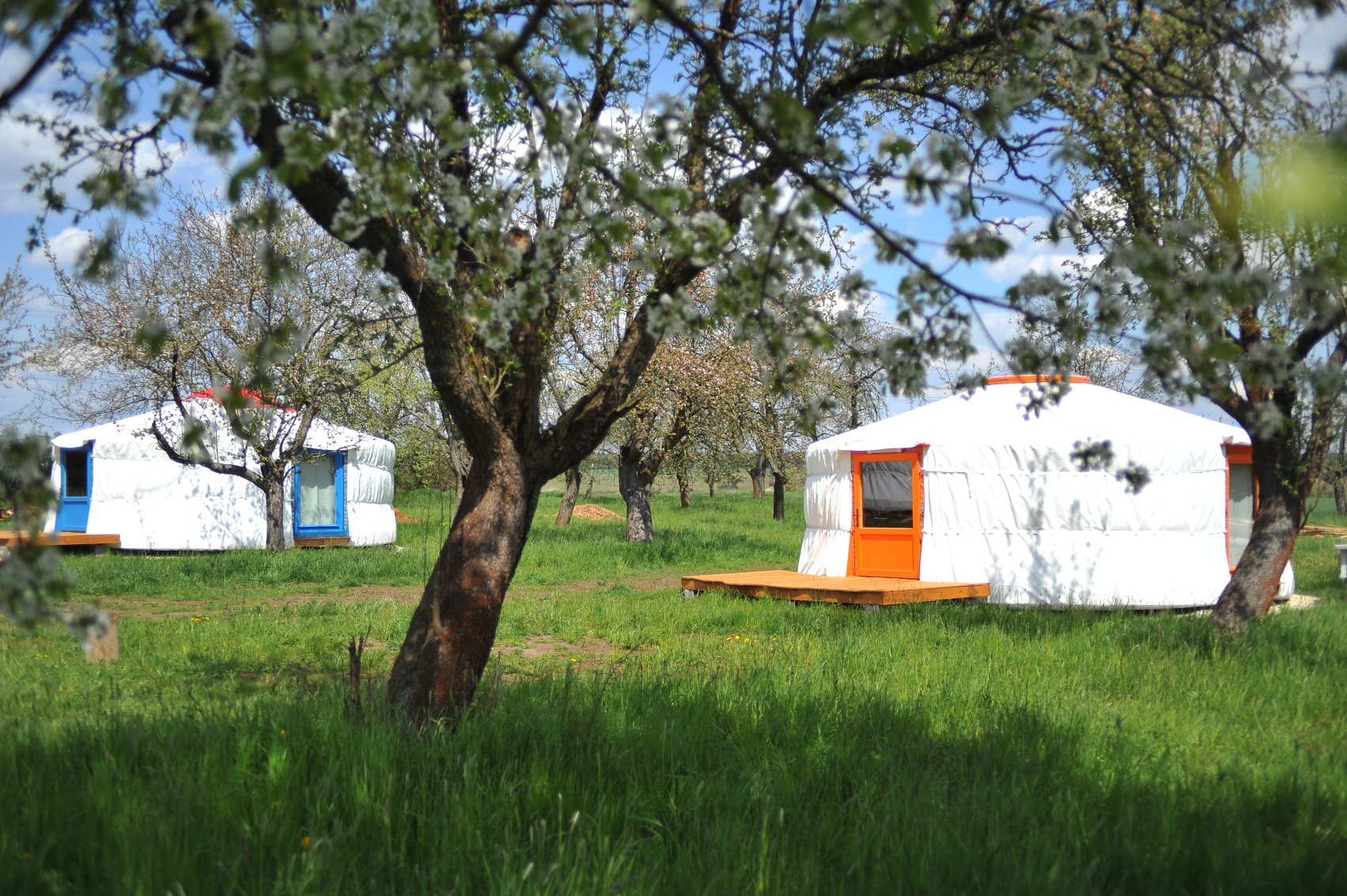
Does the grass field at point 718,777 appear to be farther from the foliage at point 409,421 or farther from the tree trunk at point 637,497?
the foliage at point 409,421

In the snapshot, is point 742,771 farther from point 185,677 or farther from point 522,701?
point 185,677

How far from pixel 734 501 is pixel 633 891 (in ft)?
125

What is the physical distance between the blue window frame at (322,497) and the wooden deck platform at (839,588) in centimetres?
949

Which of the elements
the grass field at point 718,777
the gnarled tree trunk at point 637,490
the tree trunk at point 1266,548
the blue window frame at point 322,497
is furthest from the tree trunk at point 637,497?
the tree trunk at point 1266,548

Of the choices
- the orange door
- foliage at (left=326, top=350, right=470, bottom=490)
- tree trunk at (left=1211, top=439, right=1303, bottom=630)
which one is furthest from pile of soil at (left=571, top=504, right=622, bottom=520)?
tree trunk at (left=1211, top=439, right=1303, bottom=630)

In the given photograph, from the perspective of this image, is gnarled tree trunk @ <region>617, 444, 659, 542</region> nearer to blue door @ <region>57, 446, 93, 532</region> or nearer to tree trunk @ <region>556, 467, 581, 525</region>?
tree trunk @ <region>556, 467, 581, 525</region>

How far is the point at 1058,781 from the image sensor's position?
3.69m

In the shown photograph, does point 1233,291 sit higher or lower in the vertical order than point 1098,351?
lower

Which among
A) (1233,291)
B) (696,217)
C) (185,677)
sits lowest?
(185,677)

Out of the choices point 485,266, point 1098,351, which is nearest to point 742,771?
point 485,266

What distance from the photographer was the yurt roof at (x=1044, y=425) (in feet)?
37.7

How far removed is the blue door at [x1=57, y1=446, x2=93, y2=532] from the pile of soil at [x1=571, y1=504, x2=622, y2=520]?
551 inches

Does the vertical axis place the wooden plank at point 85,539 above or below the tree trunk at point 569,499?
below

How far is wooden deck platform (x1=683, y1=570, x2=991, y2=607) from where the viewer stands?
10141 millimetres
